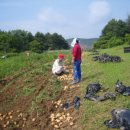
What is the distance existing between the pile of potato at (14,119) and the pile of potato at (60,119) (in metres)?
0.82

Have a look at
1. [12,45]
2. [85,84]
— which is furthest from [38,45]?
[85,84]

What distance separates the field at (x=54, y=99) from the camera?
966 centimetres

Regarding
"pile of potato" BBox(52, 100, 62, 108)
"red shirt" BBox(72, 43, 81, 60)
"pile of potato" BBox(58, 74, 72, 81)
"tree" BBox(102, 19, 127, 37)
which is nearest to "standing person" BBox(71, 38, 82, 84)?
"red shirt" BBox(72, 43, 81, 60)

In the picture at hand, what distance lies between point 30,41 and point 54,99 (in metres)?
62.7

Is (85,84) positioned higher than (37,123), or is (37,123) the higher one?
(85,84)

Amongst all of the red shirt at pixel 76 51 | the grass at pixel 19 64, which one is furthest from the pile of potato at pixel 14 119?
the grass at pixel 19 64

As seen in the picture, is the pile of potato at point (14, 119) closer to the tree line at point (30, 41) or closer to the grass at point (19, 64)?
the grass at point (19, 64)

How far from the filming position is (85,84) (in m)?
12.5

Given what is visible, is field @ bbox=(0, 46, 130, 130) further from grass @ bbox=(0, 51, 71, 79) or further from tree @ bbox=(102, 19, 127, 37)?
tree @ bbox=(102, 19, 127, 37)

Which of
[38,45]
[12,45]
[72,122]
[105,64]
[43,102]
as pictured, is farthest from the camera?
[38,45]

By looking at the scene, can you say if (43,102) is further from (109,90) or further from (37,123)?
(109,90)

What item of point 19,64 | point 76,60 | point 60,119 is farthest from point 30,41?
point 60,119

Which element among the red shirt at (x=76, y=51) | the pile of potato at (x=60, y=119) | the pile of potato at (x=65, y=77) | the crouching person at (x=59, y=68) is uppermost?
the red shirt at (x=76, y=51)

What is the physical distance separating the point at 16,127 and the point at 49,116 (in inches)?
47.1
